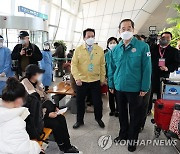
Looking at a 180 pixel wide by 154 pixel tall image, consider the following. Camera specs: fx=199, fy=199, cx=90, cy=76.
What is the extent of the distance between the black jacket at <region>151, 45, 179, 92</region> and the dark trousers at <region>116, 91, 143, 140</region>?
2.68 feet

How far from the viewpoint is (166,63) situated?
296 centimetres

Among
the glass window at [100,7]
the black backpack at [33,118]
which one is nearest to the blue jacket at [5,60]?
the black backpack at [33,118]

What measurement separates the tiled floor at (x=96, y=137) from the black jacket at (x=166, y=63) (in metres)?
0.68

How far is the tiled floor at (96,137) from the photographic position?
2.37 metres

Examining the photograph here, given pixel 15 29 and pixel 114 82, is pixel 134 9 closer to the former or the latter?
pixel 15 29

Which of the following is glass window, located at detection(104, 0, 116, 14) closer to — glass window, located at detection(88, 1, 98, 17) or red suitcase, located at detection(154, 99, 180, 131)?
glass window, located at detection(88, 1, 98, 17)

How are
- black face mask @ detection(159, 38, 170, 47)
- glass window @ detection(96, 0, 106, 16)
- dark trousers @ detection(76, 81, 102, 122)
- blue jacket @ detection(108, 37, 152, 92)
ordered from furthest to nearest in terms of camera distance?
glass window @ detection(96, 0, 106, 16) → dark trousers @ detection(76, 81, 102, 122) → black face mask @ detection(159, 38, 170, 47) → blue jacket @ detection(108, 37, 152, 92)

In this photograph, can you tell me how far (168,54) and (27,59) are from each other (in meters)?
Answer: 2.25

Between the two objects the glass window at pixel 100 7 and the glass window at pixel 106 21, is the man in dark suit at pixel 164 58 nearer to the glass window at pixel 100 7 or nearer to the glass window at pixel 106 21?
the glass window at pixel 106 21

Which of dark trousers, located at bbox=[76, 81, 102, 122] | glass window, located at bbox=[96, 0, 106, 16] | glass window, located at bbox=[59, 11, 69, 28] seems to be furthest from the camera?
glass window, located at bbox=[96, 0, 106, 16]

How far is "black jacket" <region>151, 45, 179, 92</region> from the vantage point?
294 cm

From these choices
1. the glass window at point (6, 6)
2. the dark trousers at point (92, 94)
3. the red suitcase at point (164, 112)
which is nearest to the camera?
the red suitcase at point (164, 112)

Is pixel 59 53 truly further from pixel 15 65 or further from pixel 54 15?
pixel 54 15

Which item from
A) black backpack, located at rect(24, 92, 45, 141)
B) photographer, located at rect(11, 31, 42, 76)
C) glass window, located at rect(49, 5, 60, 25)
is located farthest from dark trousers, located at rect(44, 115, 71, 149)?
glass window, located at rect(49, 5, 60, 25)
